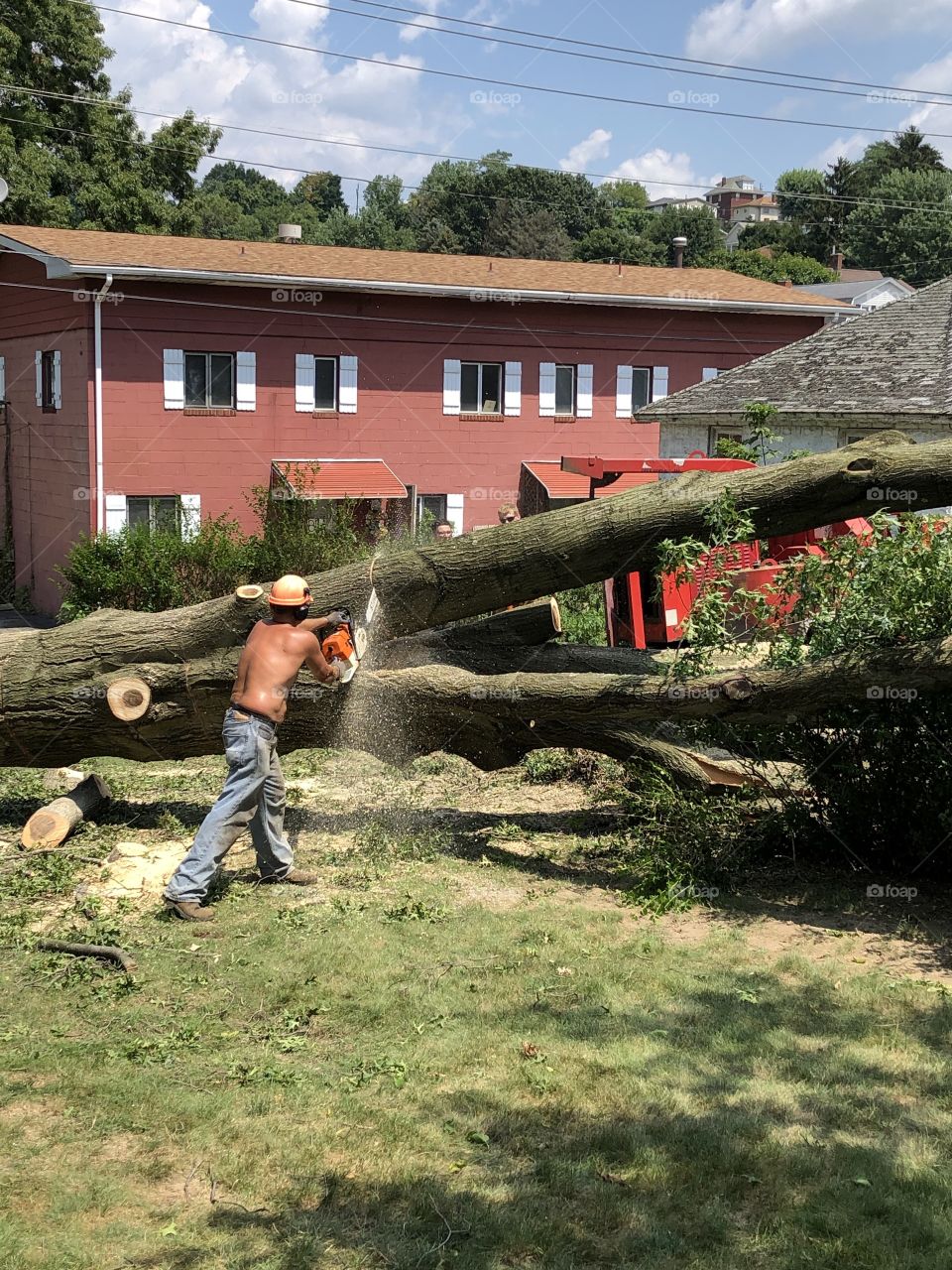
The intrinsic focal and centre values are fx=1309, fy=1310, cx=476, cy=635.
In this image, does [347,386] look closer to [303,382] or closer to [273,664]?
[303,382]

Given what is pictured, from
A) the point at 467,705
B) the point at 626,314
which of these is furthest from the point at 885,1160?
the point at 626,314

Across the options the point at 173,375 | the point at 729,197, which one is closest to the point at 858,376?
the point at 173,375

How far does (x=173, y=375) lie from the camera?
75.8ft

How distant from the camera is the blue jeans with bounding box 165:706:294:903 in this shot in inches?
294

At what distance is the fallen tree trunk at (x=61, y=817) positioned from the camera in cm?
868

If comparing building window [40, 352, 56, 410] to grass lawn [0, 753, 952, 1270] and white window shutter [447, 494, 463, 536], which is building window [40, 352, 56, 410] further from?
grass lawn [0, 753, 952, 1270]

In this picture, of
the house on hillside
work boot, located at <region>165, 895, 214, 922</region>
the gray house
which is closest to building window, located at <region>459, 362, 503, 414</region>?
the gray house

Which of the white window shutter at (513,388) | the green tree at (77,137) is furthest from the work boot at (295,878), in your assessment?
the green tree at (77,137)

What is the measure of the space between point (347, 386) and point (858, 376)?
937 centimetres

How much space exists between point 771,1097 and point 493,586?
4356 mm

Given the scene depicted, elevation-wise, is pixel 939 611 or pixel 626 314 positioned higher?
pixel 626 314

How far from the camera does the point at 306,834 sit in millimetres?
9203

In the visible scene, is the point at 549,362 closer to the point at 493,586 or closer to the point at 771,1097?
the point at 493,586

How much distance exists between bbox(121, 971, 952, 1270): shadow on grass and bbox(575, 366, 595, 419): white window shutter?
73.1 feet
